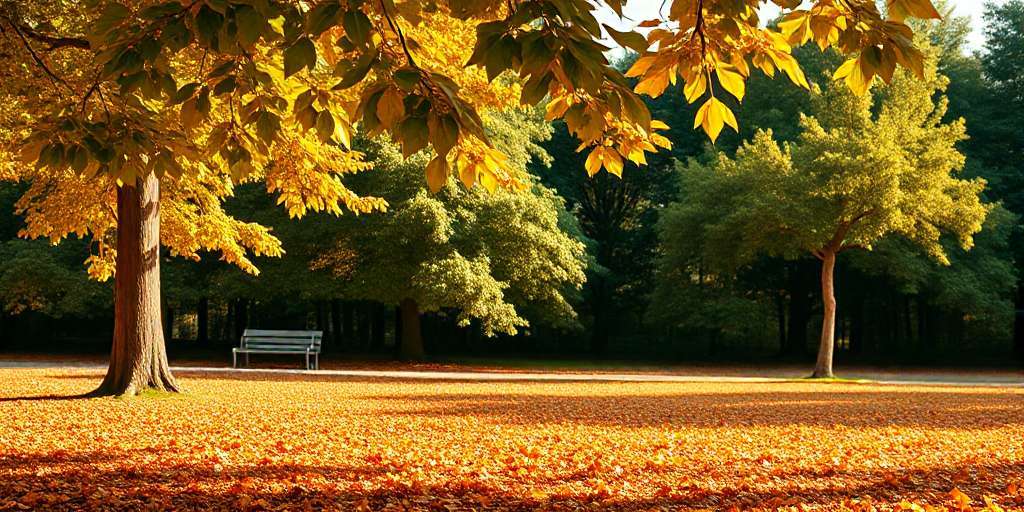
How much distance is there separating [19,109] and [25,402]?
3412mm

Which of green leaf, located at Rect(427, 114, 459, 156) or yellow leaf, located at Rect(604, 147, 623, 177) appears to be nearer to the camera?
green leaf, located at Rect(427, 114, 459, 156)

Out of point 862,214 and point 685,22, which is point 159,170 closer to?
point 685,22

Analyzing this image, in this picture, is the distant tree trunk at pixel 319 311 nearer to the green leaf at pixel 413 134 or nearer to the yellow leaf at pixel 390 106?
the yellow leaf at pixel 390 106

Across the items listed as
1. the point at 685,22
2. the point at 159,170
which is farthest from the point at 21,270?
the point at 685,22

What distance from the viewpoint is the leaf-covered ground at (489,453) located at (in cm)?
459

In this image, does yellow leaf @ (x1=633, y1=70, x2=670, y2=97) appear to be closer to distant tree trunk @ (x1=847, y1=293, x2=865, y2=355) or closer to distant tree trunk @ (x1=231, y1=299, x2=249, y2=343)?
distant tree trunk @ (x1=847, y1=293, x2=865, y2=355)

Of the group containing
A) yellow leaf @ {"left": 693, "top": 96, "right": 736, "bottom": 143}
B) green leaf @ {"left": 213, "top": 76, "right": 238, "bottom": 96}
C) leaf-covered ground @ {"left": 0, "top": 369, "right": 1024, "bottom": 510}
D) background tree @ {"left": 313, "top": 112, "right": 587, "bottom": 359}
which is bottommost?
leaf-covered ground @ {"left": 0, "top": 369, "right": 1024, "bottom": 510}

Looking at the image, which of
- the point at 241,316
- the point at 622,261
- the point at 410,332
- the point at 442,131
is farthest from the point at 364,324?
the point at 442,131

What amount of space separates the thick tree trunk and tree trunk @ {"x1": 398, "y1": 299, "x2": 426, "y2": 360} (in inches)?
587

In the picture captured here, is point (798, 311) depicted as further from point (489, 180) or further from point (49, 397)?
point (489, 180)

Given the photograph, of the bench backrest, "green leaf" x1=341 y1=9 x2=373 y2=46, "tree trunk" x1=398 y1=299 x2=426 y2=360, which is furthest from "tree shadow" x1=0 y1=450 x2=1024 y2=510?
"tree trunk" x1=398 y1=299 x2=426 y2=360

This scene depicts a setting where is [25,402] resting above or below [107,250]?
below

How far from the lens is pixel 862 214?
64.6 ft

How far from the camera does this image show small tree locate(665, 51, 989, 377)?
1919 cm
